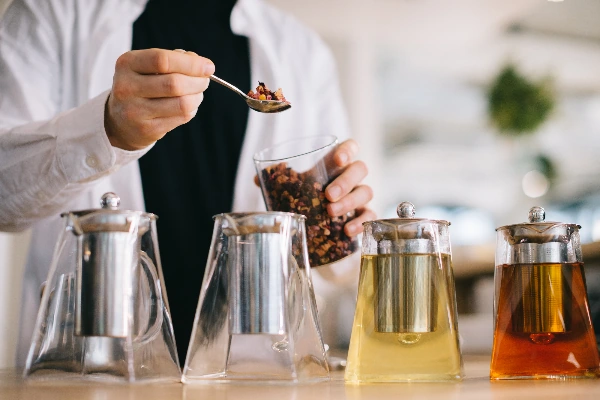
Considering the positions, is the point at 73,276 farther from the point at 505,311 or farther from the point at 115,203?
the point at 505,311

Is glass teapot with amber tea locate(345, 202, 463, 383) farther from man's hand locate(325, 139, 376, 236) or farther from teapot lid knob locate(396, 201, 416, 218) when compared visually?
man's hand locate(325, 139, 376, 236)

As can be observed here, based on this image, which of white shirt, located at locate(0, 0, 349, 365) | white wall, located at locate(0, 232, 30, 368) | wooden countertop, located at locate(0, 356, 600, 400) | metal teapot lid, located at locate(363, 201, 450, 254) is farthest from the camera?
white wall, located at locate(0, 232, 30, 368)

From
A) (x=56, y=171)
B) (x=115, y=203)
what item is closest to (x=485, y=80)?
(x=56, y=171)

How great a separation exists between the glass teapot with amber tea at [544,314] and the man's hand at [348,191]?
0.61ft

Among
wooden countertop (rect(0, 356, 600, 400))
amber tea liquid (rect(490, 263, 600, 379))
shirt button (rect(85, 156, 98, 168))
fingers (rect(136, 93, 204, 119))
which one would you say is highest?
fingers (rect(136, 93, 204, 119))

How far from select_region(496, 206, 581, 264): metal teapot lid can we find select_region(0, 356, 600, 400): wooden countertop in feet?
0.32

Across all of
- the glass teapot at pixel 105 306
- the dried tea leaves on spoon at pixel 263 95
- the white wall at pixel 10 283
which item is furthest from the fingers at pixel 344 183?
the white wall at pixel 10 283

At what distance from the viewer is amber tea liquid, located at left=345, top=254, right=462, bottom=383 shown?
0.51 m

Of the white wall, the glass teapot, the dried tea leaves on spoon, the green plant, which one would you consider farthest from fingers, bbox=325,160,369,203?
the green plant

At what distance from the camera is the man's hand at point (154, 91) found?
59cm

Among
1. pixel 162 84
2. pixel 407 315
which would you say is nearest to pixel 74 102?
pixel 162 84

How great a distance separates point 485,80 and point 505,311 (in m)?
2.10

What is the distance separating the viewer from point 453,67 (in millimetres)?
2486

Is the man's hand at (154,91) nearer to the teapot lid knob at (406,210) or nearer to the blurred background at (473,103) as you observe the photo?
the teapot lid knob at (406,210)
